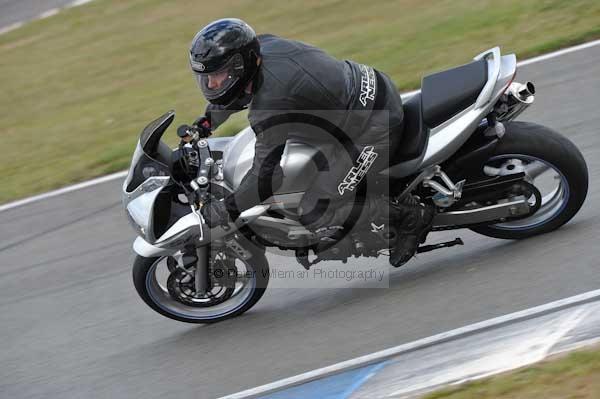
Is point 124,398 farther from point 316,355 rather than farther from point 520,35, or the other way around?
point 520,35

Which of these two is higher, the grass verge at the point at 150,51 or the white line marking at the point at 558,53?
the white line marking at the point at 558,53

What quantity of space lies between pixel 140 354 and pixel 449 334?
6.41 ft

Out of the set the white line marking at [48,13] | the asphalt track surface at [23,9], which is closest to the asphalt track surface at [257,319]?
the white line marking at [48,13]

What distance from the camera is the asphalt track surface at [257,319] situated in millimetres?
5047

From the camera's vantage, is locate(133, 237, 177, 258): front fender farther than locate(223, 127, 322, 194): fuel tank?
Yes

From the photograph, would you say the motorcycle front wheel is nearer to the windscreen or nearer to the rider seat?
the windscreen

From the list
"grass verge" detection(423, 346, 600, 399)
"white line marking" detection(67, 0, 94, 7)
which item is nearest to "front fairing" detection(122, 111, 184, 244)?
"grass verge" detection(423, 346, 600, 399)

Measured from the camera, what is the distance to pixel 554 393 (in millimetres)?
3807

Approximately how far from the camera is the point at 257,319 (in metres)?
5.62

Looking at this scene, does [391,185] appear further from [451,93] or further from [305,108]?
[305,108]

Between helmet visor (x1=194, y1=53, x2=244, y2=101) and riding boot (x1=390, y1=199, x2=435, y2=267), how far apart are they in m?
1.30

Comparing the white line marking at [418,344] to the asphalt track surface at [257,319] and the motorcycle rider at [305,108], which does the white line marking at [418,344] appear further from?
the motorcycle rider at [305,108]

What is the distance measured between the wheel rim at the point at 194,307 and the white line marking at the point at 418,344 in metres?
0.89

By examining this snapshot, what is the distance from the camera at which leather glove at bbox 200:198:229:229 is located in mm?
4926
